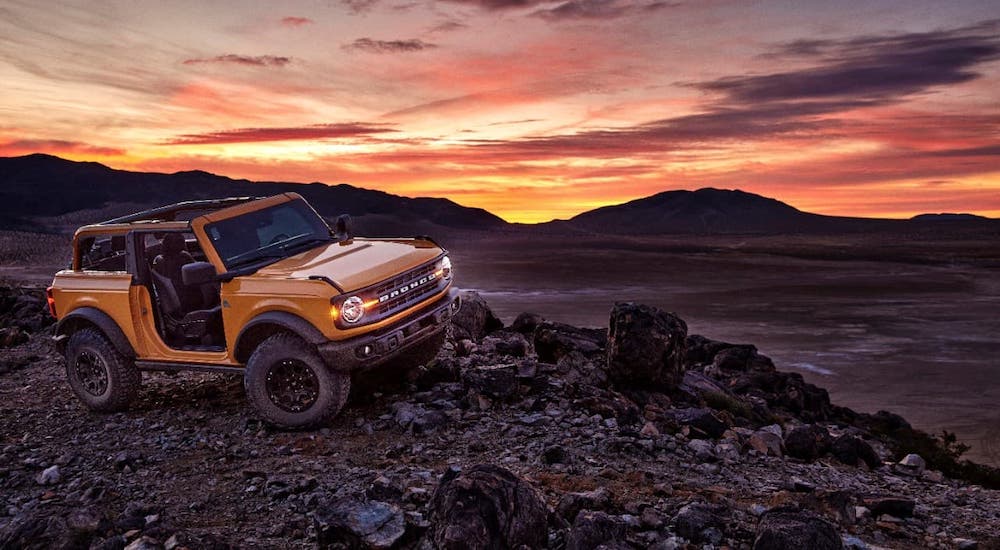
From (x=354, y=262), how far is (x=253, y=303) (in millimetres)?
1193

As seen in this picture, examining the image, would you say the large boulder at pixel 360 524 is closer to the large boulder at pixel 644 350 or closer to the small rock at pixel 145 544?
the small rock at pixel 145 544

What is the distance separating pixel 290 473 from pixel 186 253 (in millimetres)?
3776

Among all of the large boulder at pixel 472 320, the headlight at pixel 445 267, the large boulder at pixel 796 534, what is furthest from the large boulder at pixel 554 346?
the large boulder at pixel 796 534

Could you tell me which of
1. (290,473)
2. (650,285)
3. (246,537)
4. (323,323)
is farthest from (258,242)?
(650,285)

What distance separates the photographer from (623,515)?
6.21m

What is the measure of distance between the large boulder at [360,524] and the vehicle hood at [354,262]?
9.10 feet

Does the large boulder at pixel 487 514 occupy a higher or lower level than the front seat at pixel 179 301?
lower

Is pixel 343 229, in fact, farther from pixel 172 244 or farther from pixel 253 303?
pixel 172 244

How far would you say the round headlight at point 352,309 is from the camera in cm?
823

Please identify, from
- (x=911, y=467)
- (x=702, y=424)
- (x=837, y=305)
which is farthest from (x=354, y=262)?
(x=837, y=305)

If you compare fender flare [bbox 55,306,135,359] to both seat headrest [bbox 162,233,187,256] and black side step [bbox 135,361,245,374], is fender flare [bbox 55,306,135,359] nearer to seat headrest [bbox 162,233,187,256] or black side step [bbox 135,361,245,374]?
black side step [bbox 135,361,245,374]

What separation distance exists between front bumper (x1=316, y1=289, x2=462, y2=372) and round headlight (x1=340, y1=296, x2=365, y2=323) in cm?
22

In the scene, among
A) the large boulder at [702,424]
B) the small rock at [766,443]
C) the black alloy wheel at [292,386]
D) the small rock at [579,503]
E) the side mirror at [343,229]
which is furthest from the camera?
the side mirror at [343,229]

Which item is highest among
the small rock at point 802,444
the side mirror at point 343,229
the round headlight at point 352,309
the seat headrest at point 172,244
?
the side mirror at point 343,229
